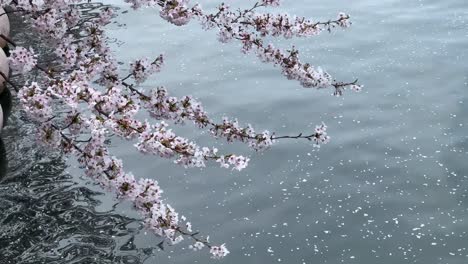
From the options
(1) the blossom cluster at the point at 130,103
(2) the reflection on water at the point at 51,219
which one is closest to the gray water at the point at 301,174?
(2) the reflection on water at the point at 51,219

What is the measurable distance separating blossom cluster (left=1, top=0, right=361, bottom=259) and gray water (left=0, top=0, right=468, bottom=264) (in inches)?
25.3

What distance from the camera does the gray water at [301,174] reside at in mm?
5777

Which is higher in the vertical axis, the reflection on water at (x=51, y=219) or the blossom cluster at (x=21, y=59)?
the blossom cluster at (x=21, y=59)

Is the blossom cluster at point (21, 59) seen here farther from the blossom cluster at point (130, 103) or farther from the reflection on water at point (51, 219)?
the reflection on water at point (51, 219)

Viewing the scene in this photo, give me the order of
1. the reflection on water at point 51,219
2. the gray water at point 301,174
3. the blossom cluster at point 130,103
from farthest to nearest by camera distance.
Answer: the gray water at point 301,174 < the reflection on water at point 51,219 < the blossom cluster at point 130,103

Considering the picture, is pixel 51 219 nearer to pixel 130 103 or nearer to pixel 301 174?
pixel 130 103

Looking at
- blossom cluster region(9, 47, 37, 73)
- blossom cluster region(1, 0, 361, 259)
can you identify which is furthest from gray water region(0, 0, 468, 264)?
blossom cluster region(9, 47, 37, 73)

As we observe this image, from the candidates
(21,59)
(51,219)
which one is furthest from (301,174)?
(21,59)

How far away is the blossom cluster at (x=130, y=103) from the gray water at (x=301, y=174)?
643 mm

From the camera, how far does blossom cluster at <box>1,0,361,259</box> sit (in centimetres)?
429

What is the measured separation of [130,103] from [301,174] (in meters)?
2.93

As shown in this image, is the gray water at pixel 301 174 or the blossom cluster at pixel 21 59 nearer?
the blossom cluster at pixel 21 59

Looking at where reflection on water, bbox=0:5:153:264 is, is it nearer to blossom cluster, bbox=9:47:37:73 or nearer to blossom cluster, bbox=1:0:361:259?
blossom cluster, bbox=1:0:361:259

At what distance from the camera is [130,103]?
14.4ft
